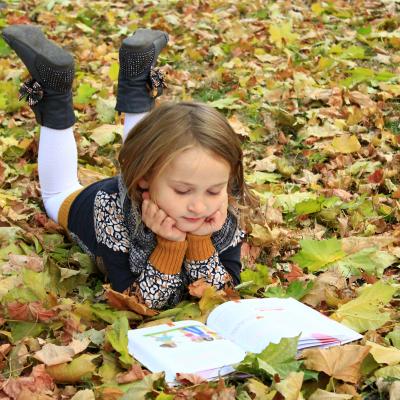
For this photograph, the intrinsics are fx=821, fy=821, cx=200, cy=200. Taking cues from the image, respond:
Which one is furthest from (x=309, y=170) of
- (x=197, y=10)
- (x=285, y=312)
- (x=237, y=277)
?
(x=197, y=10)

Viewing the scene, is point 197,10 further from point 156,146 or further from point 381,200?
point 156,146

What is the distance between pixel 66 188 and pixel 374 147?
169 cm

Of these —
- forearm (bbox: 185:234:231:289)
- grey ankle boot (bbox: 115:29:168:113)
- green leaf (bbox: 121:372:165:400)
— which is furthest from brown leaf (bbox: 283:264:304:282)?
grey ankle boot (bbox: 115:29:168:113)

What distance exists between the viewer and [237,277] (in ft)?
9.89

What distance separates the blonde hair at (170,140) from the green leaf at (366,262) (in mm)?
607

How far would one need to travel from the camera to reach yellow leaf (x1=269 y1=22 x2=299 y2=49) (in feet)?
20.4

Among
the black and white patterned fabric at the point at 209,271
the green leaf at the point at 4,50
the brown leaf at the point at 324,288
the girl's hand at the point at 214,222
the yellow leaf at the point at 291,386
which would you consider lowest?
the green leaf at the point at 4,50

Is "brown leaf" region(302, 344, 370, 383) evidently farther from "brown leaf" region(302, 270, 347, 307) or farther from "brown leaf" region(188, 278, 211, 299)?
"brown leaf" region(188, 278, 211, 299)

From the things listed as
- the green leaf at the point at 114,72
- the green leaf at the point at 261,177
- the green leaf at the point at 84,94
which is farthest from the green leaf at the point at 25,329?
the green leaf at the point at 114,72

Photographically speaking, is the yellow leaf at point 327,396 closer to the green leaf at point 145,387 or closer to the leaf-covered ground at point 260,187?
the leaf-covered ground at point 260,187

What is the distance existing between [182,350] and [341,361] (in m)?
0.45

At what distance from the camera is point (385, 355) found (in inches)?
93.0

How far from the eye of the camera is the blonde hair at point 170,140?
8.55 ft

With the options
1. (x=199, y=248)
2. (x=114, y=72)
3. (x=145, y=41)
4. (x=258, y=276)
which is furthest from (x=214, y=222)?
(x=114, y=72)
